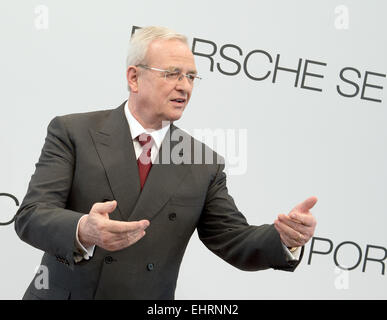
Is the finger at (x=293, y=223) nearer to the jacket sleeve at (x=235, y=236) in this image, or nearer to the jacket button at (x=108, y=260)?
the jacket sleeve at (x=235, y=236)

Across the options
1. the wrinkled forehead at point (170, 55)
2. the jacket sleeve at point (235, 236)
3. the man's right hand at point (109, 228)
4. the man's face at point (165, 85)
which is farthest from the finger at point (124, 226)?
the wrinkled forehead at point (170, 55)

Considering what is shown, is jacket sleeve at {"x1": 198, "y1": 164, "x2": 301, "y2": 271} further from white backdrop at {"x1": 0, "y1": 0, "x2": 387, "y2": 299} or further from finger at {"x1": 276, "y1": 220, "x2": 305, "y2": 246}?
white backdrop at {"x1": 0, "y1": 0, "x2": 387, "y2": 299}

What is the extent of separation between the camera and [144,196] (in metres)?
2.06

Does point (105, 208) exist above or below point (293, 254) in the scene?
above

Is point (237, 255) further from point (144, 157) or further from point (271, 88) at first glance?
point (271, 88)

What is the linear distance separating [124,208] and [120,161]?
0.17 metres

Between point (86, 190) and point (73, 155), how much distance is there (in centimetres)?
15

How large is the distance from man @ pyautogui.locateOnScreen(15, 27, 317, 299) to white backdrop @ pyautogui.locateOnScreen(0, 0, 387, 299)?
766mm

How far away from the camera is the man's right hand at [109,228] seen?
154cm

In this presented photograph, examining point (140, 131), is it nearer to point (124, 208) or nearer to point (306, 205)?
point (124, 208)

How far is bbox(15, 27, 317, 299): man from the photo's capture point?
75.8 inches

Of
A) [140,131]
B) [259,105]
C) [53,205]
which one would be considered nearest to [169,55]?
[140,131]

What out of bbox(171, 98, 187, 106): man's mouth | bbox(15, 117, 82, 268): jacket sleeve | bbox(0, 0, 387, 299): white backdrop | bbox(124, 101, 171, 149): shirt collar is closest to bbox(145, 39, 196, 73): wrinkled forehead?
bbox(171, 98, 187, 106): man's mouth
